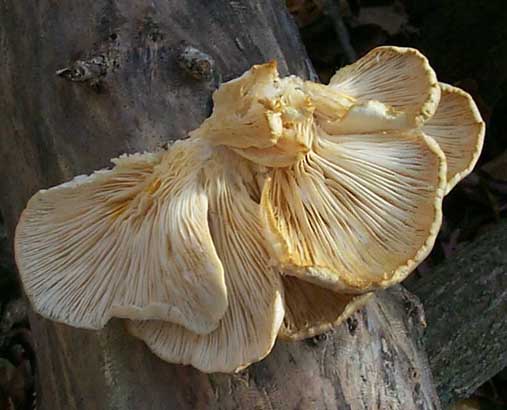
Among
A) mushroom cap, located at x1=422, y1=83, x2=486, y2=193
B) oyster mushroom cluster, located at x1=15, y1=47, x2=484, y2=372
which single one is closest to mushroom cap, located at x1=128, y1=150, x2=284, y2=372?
oyster mushroom cluster, located at x1=15, y1=47, x2=484, y2=372

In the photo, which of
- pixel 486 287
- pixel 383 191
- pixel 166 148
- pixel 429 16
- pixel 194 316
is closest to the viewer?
pixel 194 316

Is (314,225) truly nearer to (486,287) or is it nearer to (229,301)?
(229,301)

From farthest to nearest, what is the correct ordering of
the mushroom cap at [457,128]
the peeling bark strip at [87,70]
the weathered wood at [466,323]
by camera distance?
the weathered wood at [466,323]
the peeling bark strip at [87,70]
the mushroom cap at [457,128]

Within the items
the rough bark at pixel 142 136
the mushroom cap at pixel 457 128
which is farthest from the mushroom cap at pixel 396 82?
the rough bark at pixel 142 136

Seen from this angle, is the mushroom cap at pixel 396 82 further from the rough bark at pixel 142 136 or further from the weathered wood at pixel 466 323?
the weathered wood at pixel 466 323

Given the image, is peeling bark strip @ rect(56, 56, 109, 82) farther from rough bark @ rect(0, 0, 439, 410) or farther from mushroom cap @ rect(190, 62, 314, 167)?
mushroom cap @ rect(190, 62, 314, 167)

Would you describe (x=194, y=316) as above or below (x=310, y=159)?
below

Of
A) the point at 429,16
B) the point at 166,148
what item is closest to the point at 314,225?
the point at 166,148

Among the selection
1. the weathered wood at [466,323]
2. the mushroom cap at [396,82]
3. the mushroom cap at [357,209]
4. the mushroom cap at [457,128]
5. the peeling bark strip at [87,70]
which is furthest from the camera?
the weathered wood at [466,323]
